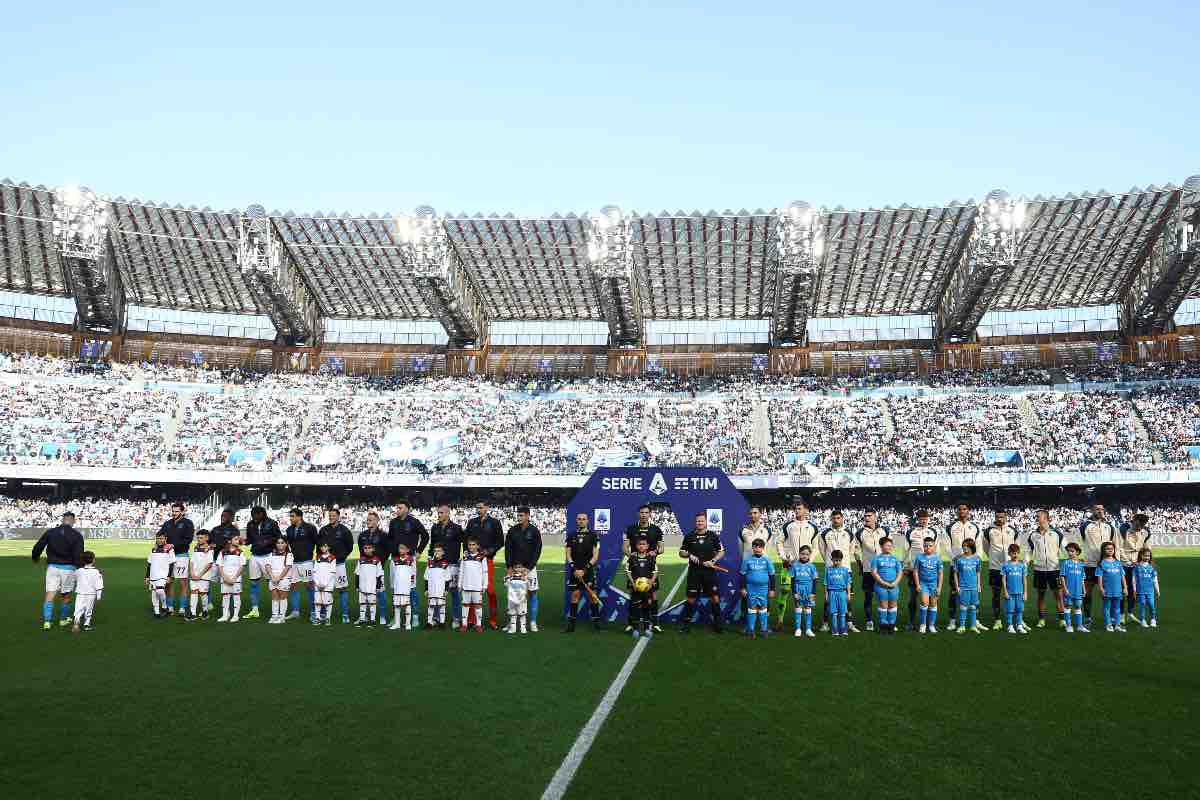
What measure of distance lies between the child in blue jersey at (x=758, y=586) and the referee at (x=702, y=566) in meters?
0.51

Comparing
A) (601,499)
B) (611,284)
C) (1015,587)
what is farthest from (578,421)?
(1015,587)

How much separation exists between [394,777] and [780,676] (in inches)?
205

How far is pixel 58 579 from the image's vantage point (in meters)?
14.0

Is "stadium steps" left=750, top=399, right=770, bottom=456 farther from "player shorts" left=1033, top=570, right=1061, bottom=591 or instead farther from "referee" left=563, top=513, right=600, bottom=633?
"referee" left=563, top=513, right=600, bottom=633

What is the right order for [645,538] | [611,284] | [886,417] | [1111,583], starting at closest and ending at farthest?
[645,538] < [1111,583] < [611,284] < [886,417]

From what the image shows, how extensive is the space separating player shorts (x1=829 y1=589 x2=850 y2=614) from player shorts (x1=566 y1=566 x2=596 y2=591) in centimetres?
358

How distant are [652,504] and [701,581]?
1.61 m

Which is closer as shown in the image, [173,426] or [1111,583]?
[1111,583]

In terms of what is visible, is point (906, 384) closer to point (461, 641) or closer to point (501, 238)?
point (501, 238)

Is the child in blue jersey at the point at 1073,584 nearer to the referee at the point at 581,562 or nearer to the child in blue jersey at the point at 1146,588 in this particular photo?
the child in blue jersey at the point at 1146,588

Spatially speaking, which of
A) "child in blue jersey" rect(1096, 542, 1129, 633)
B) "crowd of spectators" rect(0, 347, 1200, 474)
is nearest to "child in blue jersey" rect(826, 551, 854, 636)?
"child in blue jersey" rect(1096, 542, 1129, 633)

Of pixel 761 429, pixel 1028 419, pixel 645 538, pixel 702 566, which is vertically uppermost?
pixel 1028 419

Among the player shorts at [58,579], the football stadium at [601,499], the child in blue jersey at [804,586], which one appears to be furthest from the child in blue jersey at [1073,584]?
the player shorts at [58,579]

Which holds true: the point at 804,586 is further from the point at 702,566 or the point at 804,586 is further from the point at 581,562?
the point at 581,562
